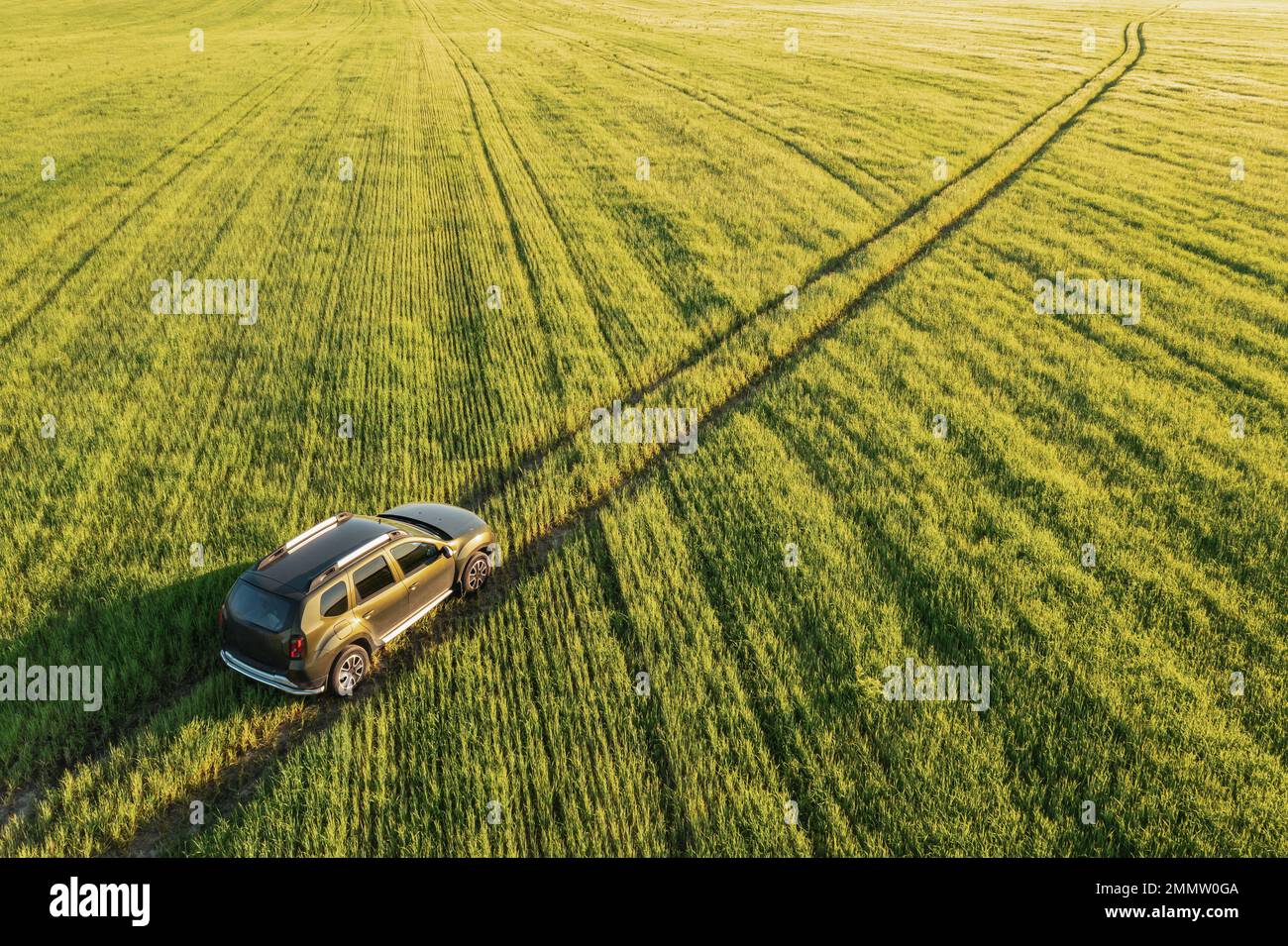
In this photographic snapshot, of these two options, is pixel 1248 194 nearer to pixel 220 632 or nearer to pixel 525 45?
pixel 220 632

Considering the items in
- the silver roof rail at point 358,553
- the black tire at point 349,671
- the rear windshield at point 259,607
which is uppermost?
the silver roof rail at point 358,553

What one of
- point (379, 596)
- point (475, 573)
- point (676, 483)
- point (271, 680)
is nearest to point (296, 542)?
point (379, 596)

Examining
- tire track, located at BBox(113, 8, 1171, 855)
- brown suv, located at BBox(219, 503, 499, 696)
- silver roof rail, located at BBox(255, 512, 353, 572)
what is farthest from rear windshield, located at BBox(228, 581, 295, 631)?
tire track, located at BBox(113, 8, 1171, 855)

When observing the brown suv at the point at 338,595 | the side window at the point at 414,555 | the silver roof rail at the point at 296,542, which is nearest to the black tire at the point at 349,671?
the brown suv at the point at 338,595

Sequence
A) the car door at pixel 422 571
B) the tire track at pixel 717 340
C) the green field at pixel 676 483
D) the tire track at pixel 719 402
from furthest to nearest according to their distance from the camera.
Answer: the tire track at pixel 717 340 → the car door at pixel 422 571 → the tire track at pixel 719 402 → the green field at pixel 676 483

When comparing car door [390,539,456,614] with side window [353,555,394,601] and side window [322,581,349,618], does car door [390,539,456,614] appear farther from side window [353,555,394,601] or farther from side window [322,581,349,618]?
side window [322,581,349,618]

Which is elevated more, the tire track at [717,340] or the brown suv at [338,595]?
the tire track at [717,340]

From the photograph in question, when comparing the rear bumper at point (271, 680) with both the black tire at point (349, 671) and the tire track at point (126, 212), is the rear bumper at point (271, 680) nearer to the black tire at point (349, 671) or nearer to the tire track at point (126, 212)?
the black tire at point (349, 671)
